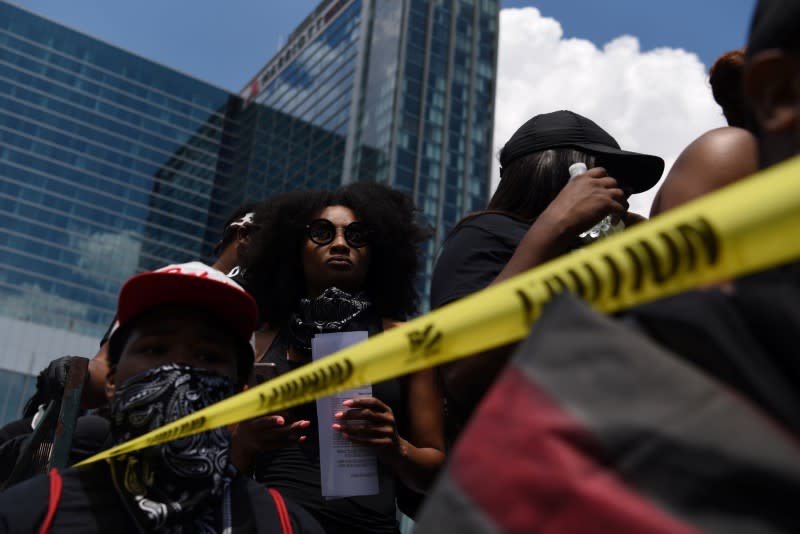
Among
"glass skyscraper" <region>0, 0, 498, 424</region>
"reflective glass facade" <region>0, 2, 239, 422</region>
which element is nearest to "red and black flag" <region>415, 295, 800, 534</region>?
"glass skyscraper" <region>0, 0, 498, 424</region>

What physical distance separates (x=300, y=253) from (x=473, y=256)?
5.36ft

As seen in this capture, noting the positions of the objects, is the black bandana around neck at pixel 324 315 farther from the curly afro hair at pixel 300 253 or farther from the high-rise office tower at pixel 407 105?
the high-rise office tower at pixel 407 105

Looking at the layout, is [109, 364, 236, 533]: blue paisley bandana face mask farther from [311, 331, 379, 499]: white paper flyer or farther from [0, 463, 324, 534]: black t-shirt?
[311, 331, 379, 499]: white paper flyer

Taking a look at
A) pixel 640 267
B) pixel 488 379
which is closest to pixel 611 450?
pixel 640 267

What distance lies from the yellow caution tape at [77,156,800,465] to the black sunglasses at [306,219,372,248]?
2.18 meters

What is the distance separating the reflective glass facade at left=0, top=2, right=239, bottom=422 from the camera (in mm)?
84250

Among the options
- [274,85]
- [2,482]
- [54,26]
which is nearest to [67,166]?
[54,26]

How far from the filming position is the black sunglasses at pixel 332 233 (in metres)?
3.36

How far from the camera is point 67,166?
90312 mm

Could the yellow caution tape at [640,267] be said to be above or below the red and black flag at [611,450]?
above

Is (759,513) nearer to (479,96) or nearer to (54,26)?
(479,96)

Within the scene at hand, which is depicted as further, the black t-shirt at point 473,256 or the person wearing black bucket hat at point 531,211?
the black t-shirt at point 473,256

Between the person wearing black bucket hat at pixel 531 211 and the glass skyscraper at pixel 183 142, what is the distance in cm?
6993

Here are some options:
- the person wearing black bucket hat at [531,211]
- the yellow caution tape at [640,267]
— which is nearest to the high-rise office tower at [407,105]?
the person wearing black bucket hat at [531,211]
